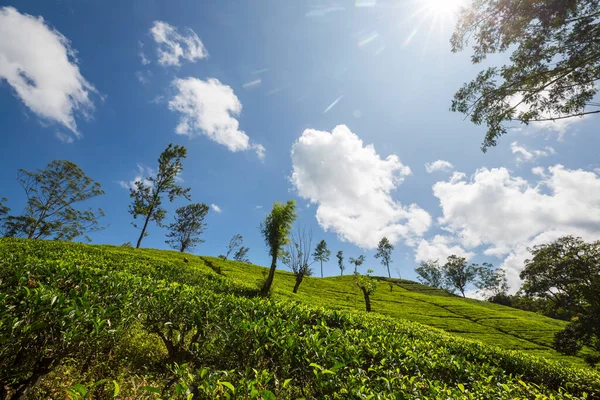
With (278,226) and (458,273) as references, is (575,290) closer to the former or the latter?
(278,226)

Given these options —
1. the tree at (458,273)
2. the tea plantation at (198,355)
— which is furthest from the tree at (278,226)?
the tree at (458,273)

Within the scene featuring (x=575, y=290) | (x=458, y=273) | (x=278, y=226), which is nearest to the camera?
Result: (x=575, y=290)

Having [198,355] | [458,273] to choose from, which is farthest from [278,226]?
[458,273]

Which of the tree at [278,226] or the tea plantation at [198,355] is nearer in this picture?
the tea plantation at [198,355]

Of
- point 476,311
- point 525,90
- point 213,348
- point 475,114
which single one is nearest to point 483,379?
point 213,348

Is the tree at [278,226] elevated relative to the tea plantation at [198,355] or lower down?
elevated

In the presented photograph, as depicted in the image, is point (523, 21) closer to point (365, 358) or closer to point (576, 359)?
point (365, 358)

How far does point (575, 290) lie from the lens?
44.8ft

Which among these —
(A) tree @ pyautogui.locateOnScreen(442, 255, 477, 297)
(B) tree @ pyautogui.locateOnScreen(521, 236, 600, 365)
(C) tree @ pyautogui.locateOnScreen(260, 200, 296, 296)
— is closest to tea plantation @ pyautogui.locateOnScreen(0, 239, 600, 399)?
(B) tree @ pyautogui.locateOnScreen(521, 236, 600, 365)

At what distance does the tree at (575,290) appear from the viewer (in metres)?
12.3

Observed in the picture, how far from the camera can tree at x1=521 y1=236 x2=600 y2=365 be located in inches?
483

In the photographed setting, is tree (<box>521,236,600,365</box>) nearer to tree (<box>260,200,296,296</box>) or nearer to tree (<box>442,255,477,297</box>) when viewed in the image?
tree (<box>260,200,296,296</box>)

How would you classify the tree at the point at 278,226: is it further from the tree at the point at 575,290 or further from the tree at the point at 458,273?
the tree at the point at 458,273

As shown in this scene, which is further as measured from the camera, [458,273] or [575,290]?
[458,273]
